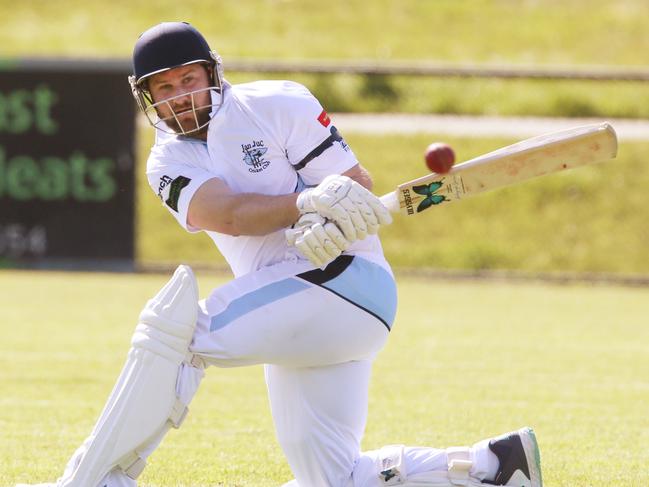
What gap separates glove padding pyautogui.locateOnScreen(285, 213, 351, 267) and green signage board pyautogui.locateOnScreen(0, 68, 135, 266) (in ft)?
27.5

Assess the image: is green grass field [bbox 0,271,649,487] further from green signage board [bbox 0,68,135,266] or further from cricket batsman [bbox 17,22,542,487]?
green signage board [bbox 0,68,135,266]

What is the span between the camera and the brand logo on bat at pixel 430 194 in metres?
4.50

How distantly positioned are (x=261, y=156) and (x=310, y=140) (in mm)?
173

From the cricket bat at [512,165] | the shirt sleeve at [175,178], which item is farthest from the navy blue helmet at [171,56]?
the cricket bat at [512,165]

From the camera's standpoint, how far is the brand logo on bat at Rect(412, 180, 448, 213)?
4.50m

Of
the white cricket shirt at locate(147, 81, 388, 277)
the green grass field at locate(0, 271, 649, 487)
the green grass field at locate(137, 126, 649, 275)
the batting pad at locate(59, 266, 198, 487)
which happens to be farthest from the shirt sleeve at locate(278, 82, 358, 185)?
the green grass field at locate(137, 126, 649, 275)

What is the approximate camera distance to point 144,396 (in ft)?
13.7

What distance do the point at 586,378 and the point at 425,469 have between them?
10.3 feet

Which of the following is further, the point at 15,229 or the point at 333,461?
the point at 15,229

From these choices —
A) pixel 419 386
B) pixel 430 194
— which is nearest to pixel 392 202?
pixel 430 194

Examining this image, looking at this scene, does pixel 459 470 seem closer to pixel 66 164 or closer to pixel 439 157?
pixel 439 157

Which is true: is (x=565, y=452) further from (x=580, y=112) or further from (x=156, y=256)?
(x=580, y=112)

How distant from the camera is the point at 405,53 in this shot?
886 inches

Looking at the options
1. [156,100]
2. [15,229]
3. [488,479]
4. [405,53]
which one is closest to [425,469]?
[488,479]
